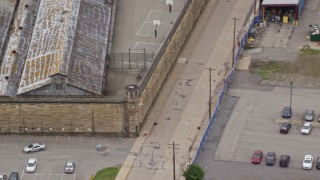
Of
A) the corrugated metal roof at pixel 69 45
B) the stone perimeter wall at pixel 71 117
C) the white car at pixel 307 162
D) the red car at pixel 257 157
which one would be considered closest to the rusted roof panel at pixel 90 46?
the corrugated metal roof at pixel 69 45

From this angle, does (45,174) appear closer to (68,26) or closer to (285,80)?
(68,26)

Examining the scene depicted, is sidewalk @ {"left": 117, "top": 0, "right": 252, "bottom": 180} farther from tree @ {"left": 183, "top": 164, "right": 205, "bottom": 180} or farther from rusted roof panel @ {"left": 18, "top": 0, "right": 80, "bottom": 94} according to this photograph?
rusted roof panel @ {"left": 18, "top": 0, "right": 80, "bottom": 94}

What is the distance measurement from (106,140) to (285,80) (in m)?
38.4

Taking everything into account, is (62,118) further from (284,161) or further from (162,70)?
(284,161)

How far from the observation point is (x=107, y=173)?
6220 inches

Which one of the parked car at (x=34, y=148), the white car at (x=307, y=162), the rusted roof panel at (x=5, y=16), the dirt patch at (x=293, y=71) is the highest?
the rusted roof panel at (x=5, y=16)

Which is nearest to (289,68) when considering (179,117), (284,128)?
(284,128)

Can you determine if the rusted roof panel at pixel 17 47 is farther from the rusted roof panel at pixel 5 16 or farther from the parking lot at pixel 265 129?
the parking lot at pixel 265 129

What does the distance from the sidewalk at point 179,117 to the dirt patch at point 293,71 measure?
666 centimetres

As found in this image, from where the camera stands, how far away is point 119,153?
164 metres

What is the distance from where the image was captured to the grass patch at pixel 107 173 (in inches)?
6176

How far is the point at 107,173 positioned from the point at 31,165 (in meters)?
11.5

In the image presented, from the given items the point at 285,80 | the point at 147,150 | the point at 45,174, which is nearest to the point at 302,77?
the point at 285,80

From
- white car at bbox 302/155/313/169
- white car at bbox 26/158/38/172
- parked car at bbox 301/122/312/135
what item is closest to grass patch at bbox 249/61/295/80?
parked car at bbox 301/122/312/135
